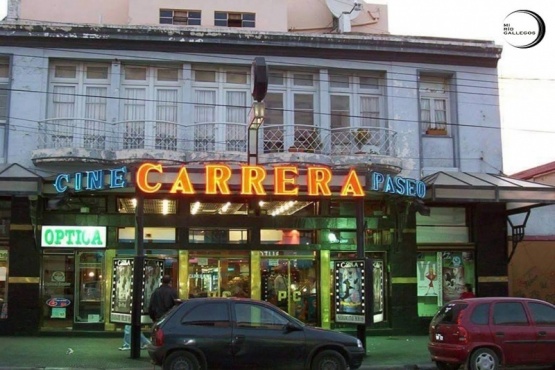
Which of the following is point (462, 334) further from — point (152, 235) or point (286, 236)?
point (152, 235)

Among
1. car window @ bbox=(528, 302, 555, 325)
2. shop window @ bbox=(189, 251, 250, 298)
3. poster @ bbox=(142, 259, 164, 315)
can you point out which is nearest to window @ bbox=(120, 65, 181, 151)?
shop window @ bbox=(189, 251, 250, 298)

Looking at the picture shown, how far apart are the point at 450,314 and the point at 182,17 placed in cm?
1585

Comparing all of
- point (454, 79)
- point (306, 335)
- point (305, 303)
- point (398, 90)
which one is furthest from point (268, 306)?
point (454, 79)

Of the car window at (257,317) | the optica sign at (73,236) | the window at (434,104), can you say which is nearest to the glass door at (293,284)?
the optica sign at (73,236)

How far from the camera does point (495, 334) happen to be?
42.3ft

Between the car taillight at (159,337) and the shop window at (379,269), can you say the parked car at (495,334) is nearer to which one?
the car taillight at (159,337)

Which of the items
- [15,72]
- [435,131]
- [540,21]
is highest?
[540,21]

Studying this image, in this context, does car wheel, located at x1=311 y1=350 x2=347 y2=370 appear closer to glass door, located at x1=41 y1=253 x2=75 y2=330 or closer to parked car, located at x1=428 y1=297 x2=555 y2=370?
parked car, located at x1=428 y1=297 x2=555 y2=370

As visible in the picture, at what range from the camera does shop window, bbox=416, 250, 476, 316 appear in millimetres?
20594

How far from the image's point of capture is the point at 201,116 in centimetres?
2048

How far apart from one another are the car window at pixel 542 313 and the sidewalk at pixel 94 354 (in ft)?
8.35

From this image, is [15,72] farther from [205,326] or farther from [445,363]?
[445,363]

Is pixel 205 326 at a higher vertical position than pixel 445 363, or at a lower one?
higher

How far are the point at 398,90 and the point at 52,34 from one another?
10.6 m
